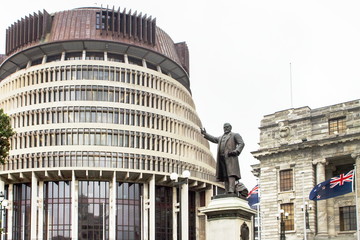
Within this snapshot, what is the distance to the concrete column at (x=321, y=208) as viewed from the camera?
222 feet

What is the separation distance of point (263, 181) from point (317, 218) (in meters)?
7.29

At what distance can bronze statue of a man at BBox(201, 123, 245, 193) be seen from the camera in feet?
78.4

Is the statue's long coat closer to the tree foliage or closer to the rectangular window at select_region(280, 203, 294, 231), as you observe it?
the tree foliage

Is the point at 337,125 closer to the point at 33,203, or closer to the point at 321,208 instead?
the point at 321,208

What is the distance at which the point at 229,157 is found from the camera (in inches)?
946

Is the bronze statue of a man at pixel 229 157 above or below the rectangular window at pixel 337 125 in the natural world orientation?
below

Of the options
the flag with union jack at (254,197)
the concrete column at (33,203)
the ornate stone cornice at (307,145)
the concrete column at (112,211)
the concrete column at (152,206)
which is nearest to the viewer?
the ornate stone cornice at (307,145)

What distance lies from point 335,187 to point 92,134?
51.6m

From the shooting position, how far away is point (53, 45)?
10819cm

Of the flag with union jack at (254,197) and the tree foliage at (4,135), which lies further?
the flag with union jack at (254,197)

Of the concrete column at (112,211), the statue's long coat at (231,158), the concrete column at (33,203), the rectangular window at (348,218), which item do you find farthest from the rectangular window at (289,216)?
the statue's long coat at (231,158)

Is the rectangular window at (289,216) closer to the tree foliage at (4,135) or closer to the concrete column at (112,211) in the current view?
the tree foliage at (4,135)

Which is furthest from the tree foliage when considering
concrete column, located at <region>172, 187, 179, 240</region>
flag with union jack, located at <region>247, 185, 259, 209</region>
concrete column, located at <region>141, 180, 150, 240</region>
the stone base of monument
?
concrete column, located at <region>172, 187, 179, 240</region>

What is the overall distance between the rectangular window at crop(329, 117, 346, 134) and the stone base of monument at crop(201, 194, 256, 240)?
1853 inches
